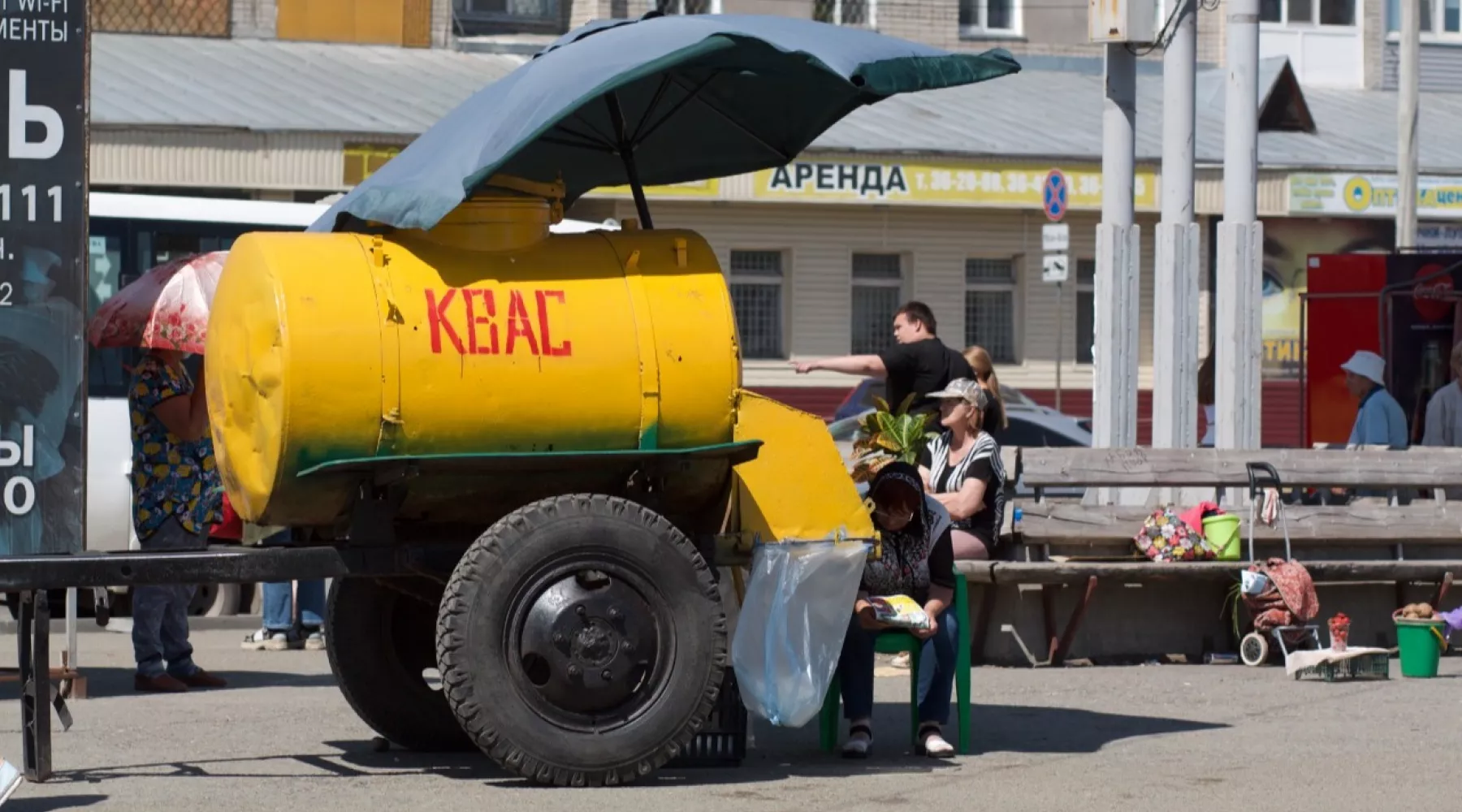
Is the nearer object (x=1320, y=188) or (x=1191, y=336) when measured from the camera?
(x=1191, y=336)

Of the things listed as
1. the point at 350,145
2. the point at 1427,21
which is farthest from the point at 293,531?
the point at 1427,21

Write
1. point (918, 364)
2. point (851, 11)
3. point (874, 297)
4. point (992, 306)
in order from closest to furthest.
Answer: point (918, 364), point (874, 297), point (992, 306), point (851, 11)

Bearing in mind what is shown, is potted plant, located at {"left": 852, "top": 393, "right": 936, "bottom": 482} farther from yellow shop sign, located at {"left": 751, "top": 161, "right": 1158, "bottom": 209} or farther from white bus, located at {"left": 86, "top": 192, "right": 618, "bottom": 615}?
yellow shop sign, located at {"left": 751, "top": 161, "right": 1158, "bottom": 209}

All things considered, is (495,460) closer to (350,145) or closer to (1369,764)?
(1369,764)

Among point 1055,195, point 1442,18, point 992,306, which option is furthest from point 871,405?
point 1442,18

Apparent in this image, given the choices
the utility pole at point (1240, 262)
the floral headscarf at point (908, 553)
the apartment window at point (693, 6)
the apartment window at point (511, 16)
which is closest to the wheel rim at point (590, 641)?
the floral headscarf at point (908, 553)

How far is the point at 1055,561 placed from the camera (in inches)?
475

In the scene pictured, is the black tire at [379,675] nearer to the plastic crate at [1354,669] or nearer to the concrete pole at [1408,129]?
the plastic crate at [1354,669]

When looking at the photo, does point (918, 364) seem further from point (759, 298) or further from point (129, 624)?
point (759, 298)

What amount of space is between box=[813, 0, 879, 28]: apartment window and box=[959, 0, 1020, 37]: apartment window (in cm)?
163

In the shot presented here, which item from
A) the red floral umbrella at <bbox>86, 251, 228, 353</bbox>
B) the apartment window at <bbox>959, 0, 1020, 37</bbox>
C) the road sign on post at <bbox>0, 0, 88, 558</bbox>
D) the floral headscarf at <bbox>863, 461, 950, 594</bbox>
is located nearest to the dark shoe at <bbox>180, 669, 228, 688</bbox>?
the red floral umbrella at <bbox>86, 251, 228, 353</bbox>

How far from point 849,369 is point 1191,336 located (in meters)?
3.32

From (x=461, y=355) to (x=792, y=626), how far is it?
152 centimetres

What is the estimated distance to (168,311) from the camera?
9867 millimetres
